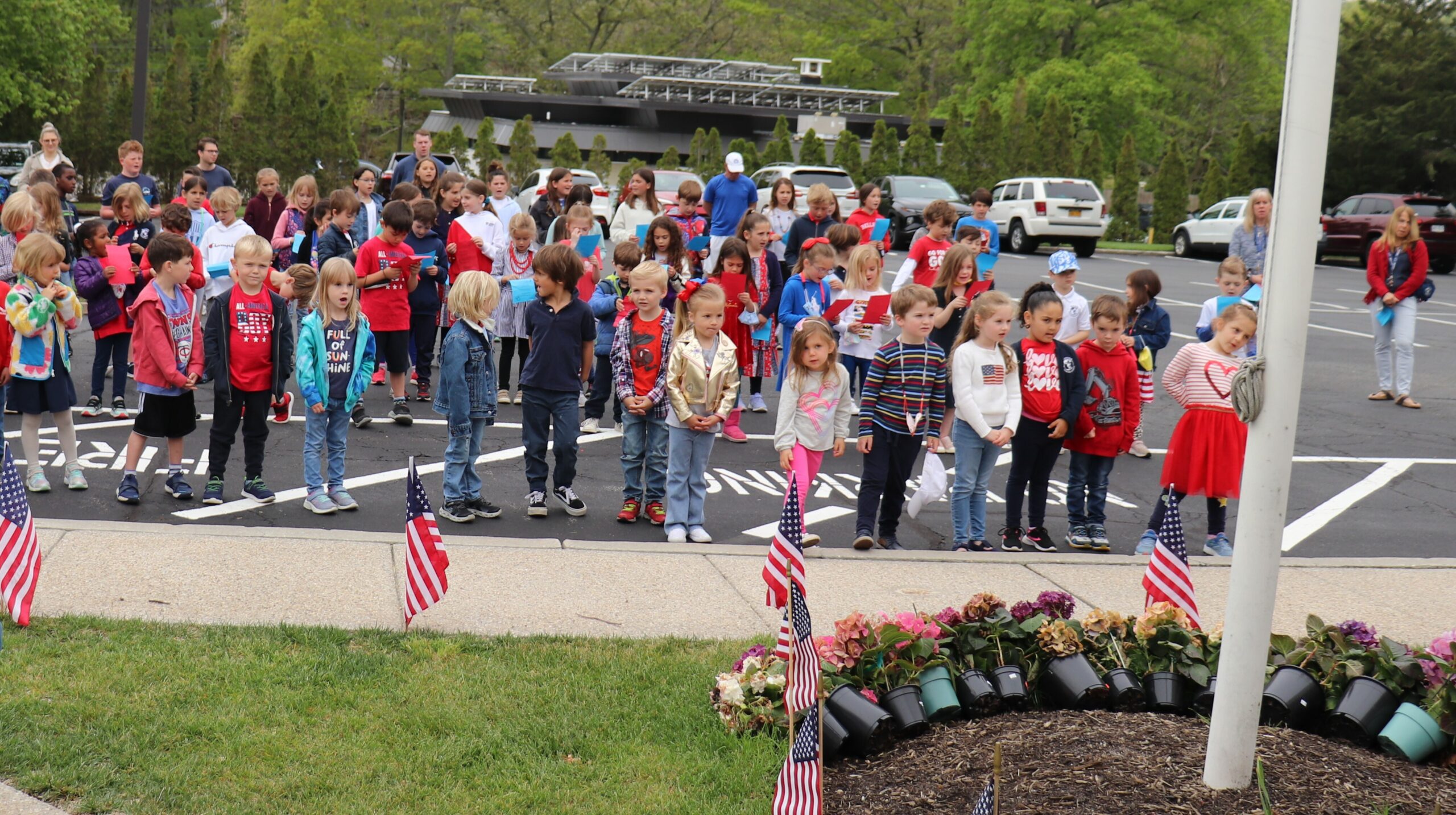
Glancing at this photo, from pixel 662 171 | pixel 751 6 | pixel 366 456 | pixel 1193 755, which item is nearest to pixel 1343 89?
pixel 662 171

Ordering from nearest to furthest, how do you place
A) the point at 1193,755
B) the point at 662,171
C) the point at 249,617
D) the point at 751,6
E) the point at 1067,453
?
1. the point at 1193,755
2. the point at 249,617
3. the point at 1067,453
4. the point at 662,171
5. the point at 751,6

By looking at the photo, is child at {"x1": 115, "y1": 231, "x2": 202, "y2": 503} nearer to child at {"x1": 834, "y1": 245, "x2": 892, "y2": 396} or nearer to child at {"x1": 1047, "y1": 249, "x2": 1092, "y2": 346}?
child at {"x1": 834, "y1": 245, "x2": 892, "y2": 396}

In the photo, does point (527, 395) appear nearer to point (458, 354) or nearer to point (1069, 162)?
point (458, 354)

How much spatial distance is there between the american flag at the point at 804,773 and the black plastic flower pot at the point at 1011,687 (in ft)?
3.97

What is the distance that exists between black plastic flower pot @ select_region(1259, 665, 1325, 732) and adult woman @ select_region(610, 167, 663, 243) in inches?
354

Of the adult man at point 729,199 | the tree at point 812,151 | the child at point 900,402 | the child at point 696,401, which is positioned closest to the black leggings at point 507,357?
the adult man at point 729,199

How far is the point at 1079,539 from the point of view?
8.20m

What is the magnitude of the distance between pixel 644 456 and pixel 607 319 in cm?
255

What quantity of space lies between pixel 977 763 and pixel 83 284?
825 cm

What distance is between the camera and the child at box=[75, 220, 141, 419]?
1007cm

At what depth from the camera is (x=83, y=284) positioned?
32.9 ft

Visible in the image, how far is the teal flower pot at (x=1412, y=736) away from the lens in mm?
4551

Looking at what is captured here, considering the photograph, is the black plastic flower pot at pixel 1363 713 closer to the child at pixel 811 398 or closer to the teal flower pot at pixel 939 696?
the teal flower pot at pixel 939 696

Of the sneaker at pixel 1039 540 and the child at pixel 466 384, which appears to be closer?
the child at pixel 466 384
